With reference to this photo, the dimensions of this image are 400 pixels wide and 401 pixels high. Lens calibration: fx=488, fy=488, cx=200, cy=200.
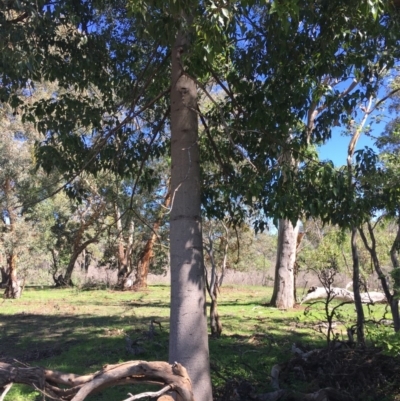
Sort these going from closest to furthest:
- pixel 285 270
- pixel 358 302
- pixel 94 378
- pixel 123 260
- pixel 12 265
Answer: pixel 94 378
pixel 358 302
pixel 285 270
pixel 12 265
pixel 123 260

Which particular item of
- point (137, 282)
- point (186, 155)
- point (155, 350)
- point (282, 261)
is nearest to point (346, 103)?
point (186, 155)

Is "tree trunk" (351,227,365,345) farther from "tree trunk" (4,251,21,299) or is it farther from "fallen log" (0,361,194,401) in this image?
"tree trunk" (4,251,21,299)

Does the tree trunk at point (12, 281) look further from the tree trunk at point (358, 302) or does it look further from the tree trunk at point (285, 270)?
the tree trunk at point (358, 302)

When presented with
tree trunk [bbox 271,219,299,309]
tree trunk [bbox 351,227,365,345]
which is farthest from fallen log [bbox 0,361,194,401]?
tree trunk [bbox 271,219,299,309]

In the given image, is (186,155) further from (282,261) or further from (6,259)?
(6,259)

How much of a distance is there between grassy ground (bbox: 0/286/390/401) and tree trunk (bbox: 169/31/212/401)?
143 centimetres

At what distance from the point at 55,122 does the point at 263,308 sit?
11.2m

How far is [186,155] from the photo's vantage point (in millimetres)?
4871

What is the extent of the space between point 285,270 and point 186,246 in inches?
473

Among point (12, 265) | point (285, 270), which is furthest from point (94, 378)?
point (12, 265)

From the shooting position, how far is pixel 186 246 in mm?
4668

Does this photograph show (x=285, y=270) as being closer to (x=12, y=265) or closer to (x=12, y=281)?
(x=12, y=281)

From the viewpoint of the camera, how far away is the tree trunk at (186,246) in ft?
14.8

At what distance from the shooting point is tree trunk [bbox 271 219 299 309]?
1614 cm
